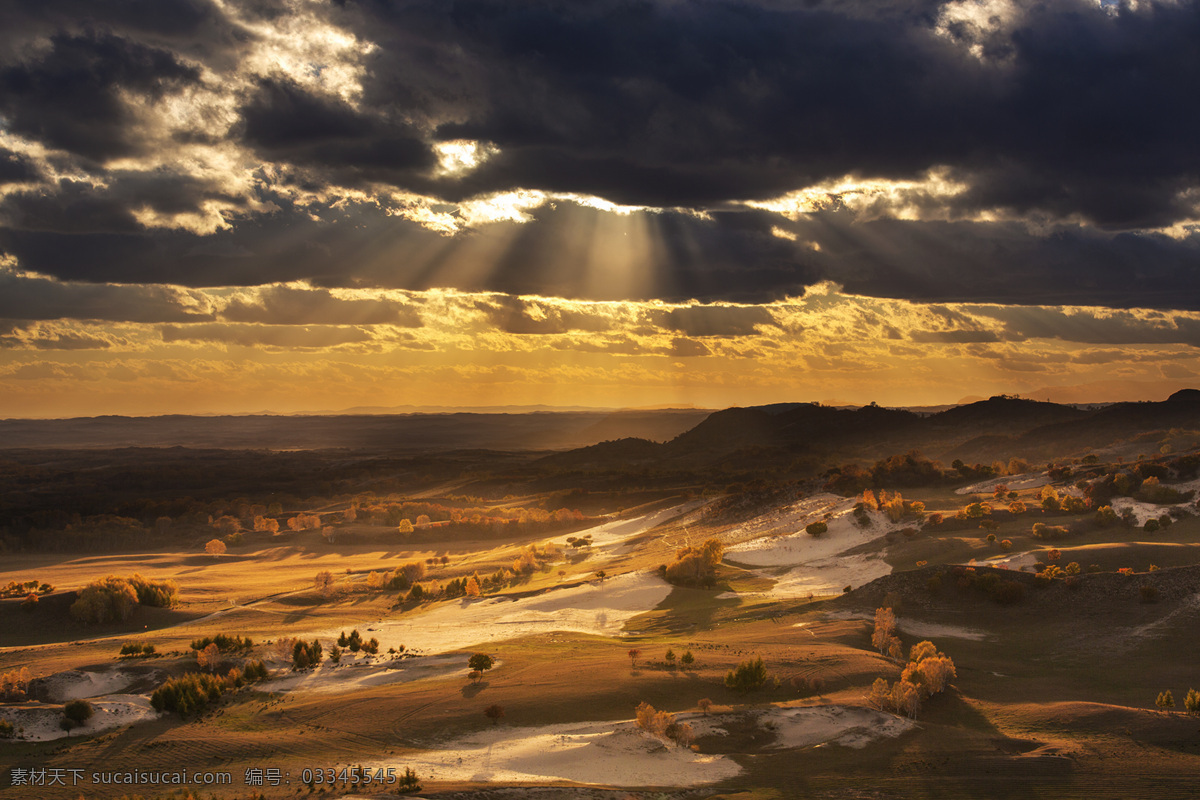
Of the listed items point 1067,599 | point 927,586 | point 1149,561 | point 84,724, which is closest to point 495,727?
point 84,724

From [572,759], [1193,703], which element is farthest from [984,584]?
[572,759]

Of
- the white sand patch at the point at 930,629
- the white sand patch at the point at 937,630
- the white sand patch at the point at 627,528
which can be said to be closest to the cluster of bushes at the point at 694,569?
the white sand patch at the point at 930,629

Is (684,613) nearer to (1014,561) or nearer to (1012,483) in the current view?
(1014,561)

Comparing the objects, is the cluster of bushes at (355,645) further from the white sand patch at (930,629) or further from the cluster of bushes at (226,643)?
the white sand patch at (930,629)

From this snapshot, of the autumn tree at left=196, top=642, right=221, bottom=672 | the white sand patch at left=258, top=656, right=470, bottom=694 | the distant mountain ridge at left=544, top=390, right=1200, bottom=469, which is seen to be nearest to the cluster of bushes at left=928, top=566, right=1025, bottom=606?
the white sand patch at left=258, top=656, right=470, bottom=694

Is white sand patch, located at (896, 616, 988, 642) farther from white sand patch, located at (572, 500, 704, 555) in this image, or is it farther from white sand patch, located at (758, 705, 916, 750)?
white sand patch, located at (572, 500, 704, 555)
